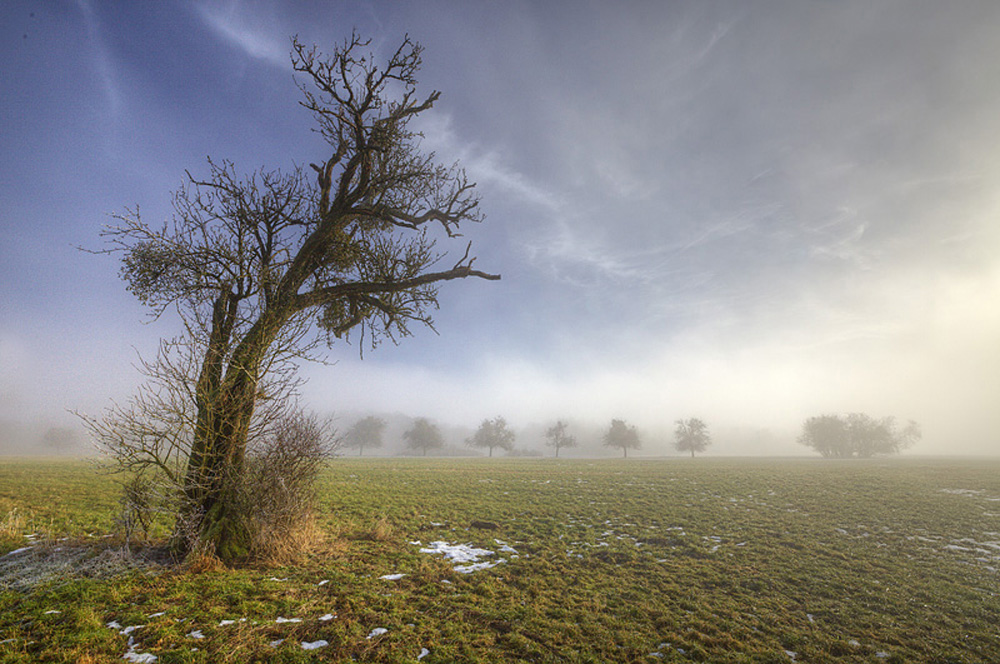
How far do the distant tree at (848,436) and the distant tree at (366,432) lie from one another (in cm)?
10627

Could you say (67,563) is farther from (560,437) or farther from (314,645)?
(560,437)

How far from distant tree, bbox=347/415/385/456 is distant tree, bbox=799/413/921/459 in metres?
106

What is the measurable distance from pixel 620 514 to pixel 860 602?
8.82 meters

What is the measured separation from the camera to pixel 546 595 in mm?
7559

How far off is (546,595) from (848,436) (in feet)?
378

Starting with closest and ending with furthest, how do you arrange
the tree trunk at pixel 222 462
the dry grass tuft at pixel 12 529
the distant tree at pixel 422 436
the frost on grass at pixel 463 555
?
the tree trunk at pixel 222 462 < the dry grass tuft at pixel 12 529 < the frost on grass at pixel 463 555 < the distant tree at pixel 422 436

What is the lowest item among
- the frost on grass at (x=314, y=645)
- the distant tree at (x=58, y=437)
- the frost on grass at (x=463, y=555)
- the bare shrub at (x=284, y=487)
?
the distant tree at (x=58, y=437)

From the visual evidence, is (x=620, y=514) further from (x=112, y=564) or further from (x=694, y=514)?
(x=112, y=564)

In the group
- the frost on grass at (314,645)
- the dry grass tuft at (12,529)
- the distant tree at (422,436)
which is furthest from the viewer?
the distant tree at (422,436)

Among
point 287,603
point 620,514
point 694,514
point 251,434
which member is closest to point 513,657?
point 287,603

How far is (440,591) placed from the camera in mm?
7355

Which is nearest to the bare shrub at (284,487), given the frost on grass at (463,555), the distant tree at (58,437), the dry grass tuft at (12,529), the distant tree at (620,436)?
the frost on grass at (463,555)

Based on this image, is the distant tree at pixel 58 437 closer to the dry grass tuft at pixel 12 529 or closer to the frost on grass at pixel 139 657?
the dry grass tuft at pixel 12 529

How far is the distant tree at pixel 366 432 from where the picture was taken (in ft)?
307
